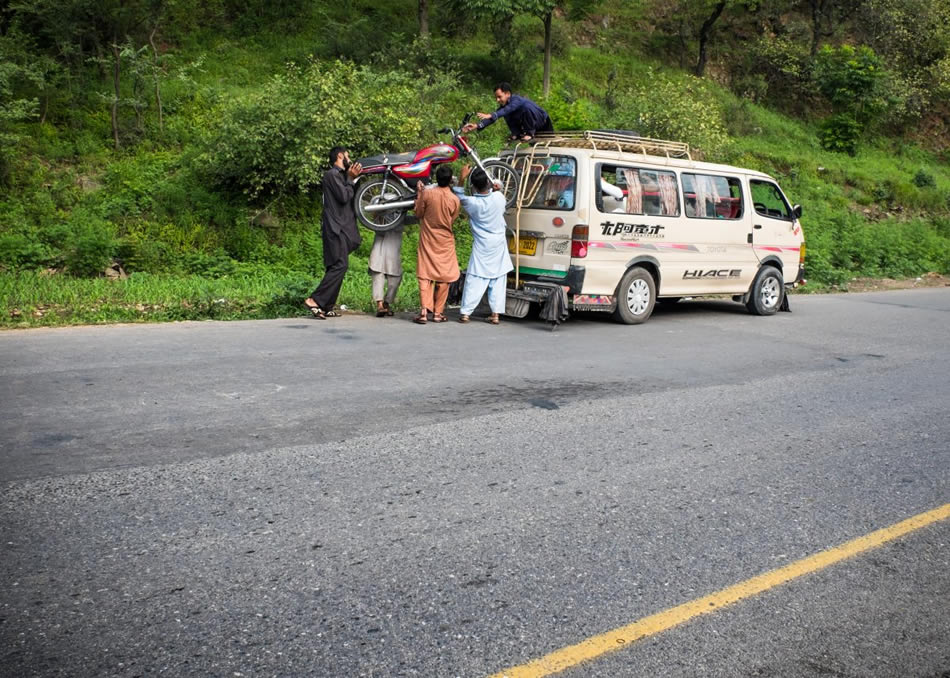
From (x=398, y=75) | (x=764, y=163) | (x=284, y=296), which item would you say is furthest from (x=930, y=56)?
(x=284, y=296)

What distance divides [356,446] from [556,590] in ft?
6.90

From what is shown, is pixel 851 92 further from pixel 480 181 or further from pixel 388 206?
pixel 388 206

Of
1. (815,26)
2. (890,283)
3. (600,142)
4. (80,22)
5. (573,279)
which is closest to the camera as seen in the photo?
(573,279)

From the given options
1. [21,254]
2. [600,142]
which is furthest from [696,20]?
[21,254]

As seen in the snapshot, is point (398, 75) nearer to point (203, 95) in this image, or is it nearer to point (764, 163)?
point (203, 95)

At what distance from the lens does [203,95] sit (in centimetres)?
2011

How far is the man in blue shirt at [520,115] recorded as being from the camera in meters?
11.1

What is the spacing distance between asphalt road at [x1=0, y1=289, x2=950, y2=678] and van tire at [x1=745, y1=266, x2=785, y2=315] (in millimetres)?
4666

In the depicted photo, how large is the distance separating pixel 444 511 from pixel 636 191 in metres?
7.42

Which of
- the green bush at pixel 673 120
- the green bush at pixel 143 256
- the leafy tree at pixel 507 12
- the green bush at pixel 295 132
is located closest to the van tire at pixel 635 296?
the green bush at pixel 295 132

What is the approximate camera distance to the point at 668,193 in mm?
11297

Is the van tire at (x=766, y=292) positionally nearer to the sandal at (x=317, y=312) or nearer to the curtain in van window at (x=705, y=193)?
the curtain in van window at (x=705, y=193)

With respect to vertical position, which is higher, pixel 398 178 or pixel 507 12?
pixel 507 12

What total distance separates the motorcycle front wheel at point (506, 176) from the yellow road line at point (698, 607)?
719 cm
